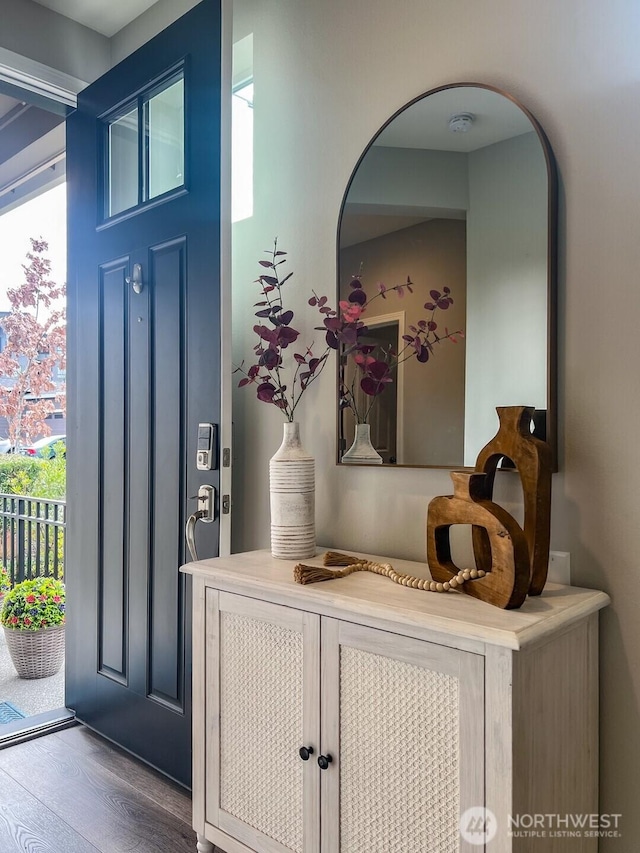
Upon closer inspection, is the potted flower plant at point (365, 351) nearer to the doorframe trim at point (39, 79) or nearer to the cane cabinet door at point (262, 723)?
the cane cabinet door at point (262, 723)

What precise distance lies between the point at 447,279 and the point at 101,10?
1849 mm

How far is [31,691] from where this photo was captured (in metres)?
3.09

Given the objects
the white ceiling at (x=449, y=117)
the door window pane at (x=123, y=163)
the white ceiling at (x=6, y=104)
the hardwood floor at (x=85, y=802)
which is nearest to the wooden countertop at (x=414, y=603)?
the hardwood floor at (x=85, y=802)

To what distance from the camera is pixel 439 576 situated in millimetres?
1398

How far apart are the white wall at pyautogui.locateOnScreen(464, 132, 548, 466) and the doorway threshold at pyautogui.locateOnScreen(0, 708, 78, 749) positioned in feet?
6.30

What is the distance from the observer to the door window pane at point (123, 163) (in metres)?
2.32

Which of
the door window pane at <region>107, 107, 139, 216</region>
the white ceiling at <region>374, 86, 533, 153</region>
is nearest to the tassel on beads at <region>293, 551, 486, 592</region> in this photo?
the white ceiling at <region>374, 86, 533, 153</region>

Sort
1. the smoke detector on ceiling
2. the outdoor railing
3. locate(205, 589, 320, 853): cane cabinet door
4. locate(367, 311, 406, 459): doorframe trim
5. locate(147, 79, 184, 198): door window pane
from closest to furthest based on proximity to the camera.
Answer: locate(205, 589, 320, 853): cane cabinet door, the smoke detector on ceiling, locate(367, 311, 406, 459): doorframe trim, locate(147, 79, 184, 198): door window pane, the outdoor railing

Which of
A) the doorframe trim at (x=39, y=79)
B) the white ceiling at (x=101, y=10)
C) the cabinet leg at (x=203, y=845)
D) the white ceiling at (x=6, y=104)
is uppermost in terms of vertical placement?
the white ceiling at (x=6, y=104)

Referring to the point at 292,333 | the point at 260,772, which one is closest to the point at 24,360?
the point at 292,333

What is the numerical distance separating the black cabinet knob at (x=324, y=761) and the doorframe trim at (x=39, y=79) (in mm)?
2470

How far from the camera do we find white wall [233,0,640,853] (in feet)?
4.32

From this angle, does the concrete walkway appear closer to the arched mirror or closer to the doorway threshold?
the doorway threshold

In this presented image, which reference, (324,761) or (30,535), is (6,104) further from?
(324,761)
